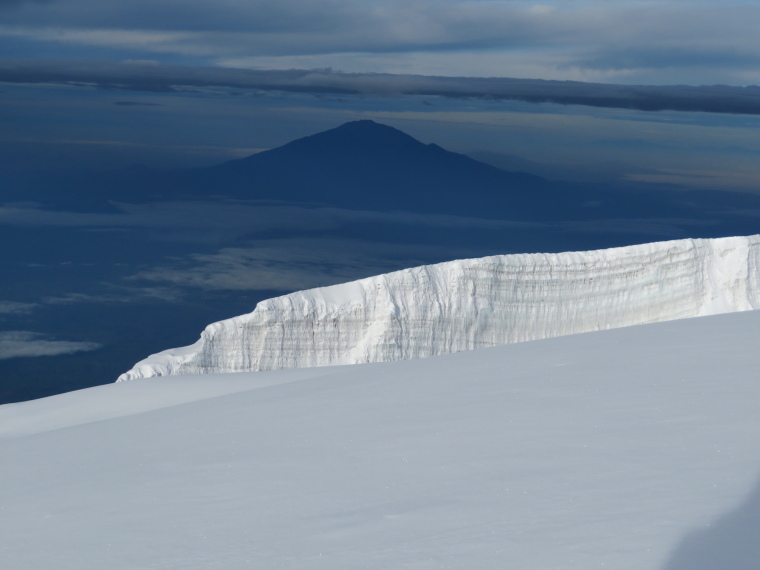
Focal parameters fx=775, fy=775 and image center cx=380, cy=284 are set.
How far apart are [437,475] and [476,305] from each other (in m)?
13.2

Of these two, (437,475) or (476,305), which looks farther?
(476,305)

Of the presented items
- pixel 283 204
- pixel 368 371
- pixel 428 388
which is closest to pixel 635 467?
pixel 428 388

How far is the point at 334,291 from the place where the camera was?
16906mm

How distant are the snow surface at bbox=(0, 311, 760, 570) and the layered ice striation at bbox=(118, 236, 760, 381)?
962cm

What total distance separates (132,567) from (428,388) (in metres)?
3.15

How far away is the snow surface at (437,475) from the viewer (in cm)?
288

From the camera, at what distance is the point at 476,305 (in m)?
16.9

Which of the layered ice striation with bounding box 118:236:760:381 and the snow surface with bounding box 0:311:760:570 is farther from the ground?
the snow surface with bounding box 0:311:760:570

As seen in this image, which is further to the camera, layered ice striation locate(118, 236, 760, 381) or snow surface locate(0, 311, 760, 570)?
layered ice striation locate(118, 236, 760, 381)

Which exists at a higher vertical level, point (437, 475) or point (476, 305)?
point (437, 475)

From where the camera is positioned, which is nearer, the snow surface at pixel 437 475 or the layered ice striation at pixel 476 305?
the snow surface at pixel 437 475

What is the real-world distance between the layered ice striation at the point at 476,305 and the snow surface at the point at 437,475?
31.6 ft

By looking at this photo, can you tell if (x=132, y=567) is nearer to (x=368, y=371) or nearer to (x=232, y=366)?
(x=368, y=371)

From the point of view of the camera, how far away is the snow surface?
2.88m
